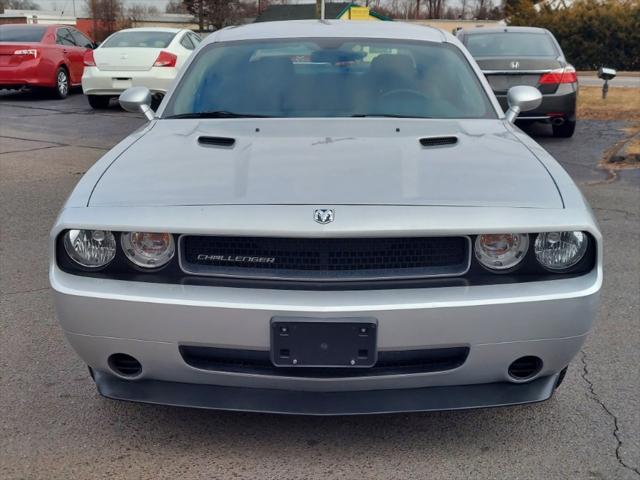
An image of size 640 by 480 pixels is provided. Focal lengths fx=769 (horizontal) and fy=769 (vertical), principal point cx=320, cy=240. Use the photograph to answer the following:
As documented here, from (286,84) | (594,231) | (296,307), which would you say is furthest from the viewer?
(286,84)

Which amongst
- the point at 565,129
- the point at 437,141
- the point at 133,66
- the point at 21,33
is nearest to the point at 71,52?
the point at 21,33

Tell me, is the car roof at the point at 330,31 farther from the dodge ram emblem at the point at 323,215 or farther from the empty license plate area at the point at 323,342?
the empty license plate area at the point at 323,342

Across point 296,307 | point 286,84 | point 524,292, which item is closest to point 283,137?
point 286,84

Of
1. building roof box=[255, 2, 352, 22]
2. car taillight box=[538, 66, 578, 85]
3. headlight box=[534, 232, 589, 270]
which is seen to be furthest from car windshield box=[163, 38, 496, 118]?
building roof box=[255, 2, 352, 22]

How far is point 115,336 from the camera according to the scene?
2.60 meters

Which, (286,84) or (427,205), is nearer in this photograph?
(427,205)

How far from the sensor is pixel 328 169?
Result: 282 centimetres

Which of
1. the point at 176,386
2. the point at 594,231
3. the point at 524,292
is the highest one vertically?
the point at 594,231

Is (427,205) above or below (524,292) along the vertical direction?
above

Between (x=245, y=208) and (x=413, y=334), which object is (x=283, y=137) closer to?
(x=245, y=208)

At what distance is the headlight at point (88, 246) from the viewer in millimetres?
2666

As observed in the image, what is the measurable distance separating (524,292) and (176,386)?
1.24m

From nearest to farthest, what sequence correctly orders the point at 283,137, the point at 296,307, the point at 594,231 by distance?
the point at 296,307 < the point at 594,231 < the point at 283,137

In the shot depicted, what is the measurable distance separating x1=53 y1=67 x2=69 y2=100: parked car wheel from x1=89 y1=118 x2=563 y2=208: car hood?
13220mm
